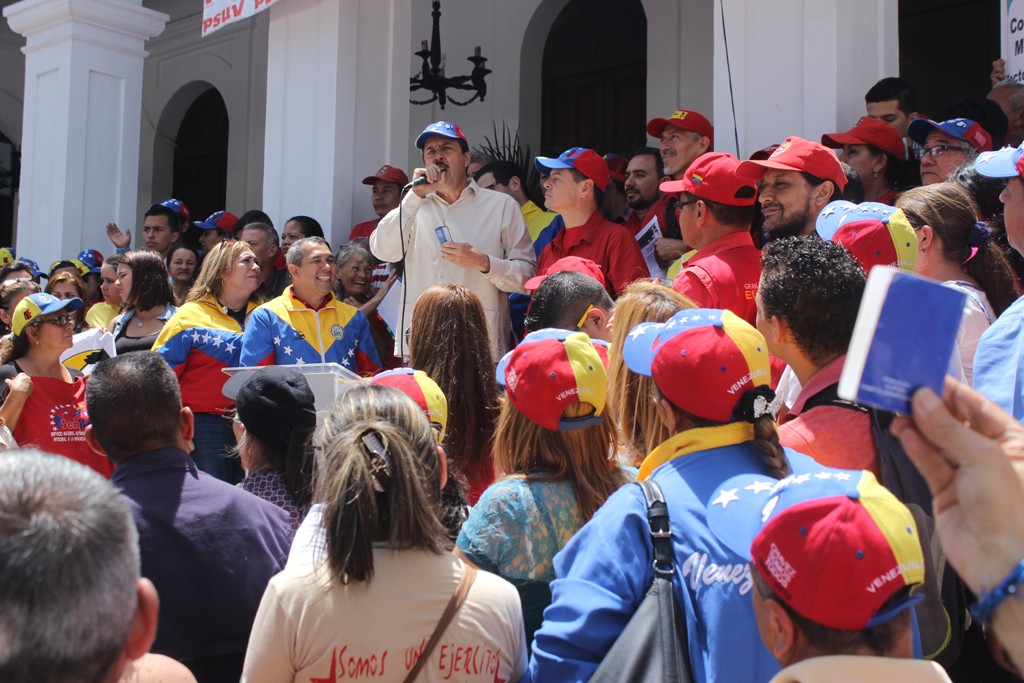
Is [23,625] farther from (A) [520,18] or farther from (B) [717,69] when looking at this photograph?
(A) [520,18]

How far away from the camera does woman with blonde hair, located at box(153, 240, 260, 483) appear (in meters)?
5.61

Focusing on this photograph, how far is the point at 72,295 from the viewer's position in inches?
289

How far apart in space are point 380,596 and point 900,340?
123 centimetres

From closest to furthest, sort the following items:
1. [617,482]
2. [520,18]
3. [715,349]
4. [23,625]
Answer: [23,625]
[715,349]
[617,482]
[520,18]

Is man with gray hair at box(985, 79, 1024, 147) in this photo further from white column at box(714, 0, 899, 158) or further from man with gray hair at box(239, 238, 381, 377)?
man with gray hair at box(239, 238, 381, 377)

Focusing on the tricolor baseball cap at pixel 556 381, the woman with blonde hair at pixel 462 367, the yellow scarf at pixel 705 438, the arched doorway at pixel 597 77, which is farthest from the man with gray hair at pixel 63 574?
the arched doorway at pixel 597 77

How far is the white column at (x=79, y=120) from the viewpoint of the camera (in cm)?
926

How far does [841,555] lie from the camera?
1.60m

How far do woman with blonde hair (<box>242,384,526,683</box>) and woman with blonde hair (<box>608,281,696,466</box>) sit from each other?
752mm

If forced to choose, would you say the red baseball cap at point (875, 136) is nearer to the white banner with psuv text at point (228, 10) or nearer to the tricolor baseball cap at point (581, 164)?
the tricolor baseball cap at point (581, 164)

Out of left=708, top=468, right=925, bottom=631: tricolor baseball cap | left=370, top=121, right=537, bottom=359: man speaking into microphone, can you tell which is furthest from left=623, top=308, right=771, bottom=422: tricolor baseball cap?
left=370, top=121, right=537, bottom=359: man speaking into microphone

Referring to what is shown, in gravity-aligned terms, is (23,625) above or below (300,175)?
below

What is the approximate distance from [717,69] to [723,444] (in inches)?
156

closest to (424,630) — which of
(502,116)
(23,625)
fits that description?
(23,625)
